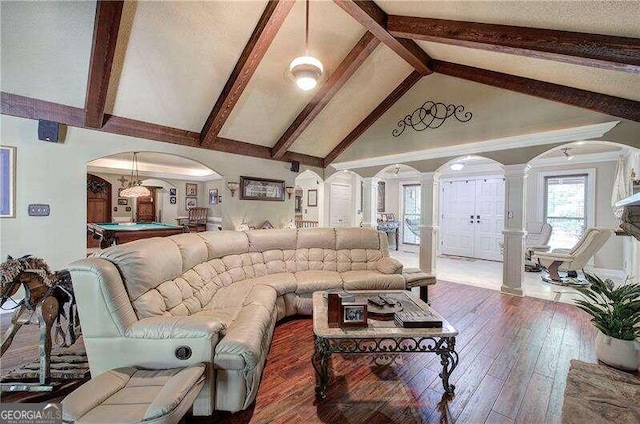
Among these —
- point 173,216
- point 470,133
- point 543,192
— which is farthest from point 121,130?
point 543,192

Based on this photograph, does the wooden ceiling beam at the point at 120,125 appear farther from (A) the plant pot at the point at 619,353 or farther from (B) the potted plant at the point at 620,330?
(A) the plant pot at the point at 619,353

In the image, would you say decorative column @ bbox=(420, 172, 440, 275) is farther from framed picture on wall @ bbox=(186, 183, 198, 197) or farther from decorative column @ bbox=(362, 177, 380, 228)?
framed picture on wall @ bbox=(186, 183, 198, 197)

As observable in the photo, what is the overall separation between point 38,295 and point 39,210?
2.02 meters

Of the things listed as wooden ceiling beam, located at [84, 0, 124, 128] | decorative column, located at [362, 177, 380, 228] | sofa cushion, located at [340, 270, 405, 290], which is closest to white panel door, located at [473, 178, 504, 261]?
decorative column, located at [362, 177, 380, 228]

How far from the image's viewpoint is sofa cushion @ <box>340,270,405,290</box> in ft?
11.0

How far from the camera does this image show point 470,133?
4.69 m

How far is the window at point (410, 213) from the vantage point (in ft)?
29.2

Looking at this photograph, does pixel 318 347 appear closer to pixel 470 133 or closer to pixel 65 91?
pixel 65 91

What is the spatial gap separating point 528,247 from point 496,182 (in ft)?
6.39

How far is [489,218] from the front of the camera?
7098 millimetres

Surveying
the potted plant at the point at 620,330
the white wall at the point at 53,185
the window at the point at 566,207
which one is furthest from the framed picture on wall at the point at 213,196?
the potted plant at the point at 620,330

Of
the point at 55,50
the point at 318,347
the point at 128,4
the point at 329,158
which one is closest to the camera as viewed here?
the point at 318,347

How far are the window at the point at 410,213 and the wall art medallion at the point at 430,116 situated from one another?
374 centimetres

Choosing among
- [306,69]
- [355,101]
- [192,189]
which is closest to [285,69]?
[306,69]
